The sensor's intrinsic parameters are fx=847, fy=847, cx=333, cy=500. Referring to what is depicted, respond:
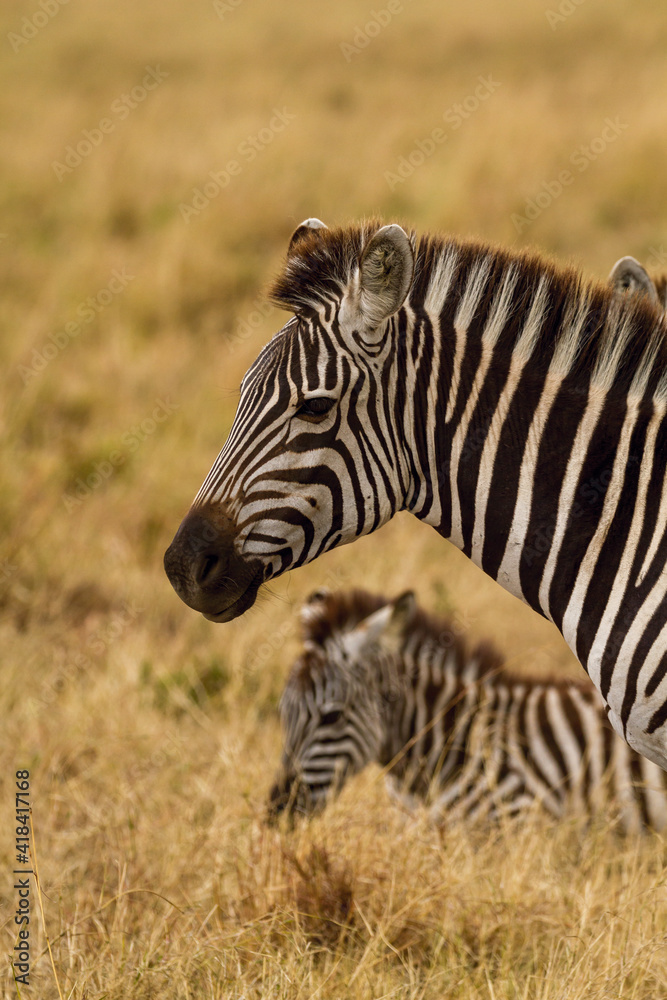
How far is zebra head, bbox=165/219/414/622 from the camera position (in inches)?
108

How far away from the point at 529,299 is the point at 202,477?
6.32 metres

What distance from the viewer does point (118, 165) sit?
14.5 m

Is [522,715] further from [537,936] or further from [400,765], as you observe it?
[537,936]

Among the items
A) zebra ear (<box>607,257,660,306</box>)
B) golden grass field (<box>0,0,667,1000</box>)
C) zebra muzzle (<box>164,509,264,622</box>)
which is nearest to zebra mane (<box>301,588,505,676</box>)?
golden grass field (<box>0,0,667,1000</box>)

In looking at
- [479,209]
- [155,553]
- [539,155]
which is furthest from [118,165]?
[155,553]

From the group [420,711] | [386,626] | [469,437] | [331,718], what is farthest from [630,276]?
[331,718]

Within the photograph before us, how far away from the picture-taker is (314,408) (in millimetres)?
2807

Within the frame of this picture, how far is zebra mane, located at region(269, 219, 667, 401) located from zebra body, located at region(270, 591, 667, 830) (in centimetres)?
257

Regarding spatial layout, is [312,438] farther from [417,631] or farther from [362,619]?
[417,631]

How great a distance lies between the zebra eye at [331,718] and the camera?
5.00 metres

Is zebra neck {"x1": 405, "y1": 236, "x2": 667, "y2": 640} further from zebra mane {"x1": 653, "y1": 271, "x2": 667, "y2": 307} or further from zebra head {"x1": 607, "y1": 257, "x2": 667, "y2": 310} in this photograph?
zebra mane {"x1": 653, "y1": 271, "x2": 667, "y2": 307}

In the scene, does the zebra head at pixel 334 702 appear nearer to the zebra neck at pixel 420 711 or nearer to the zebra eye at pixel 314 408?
the zebra neck at pixel 420 711

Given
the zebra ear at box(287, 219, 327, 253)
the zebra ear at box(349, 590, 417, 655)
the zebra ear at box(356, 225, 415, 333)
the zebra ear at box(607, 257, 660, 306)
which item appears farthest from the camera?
the zebra ear at box(349, 590, 417, 655)

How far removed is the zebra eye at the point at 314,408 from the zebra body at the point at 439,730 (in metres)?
2.56
